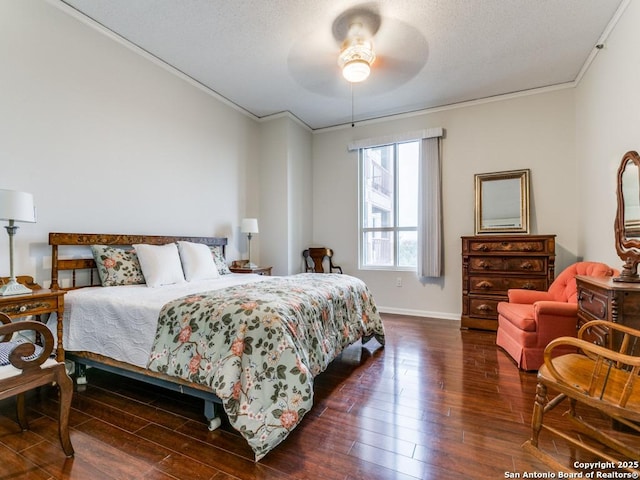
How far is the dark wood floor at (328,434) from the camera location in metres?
1.42

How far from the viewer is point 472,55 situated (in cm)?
317

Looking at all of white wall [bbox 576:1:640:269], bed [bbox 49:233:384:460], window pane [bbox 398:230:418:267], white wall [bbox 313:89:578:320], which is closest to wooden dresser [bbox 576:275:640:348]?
white wall [bbox 576:1:640:269]

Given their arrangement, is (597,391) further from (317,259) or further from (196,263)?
(317,259)

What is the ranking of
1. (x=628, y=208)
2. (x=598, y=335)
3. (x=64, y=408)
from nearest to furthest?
(x=64, y=408)
(x=598, y=335)
(x=628, y=208)

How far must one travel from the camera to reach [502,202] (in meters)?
3.99

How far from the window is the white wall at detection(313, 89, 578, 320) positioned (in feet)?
0.56

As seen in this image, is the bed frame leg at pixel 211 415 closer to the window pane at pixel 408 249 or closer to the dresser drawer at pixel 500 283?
the dresser drawer at pixel 500 283

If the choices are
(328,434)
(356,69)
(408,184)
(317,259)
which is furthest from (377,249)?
(328,434)

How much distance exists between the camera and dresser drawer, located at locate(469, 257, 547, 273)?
3.44 metres

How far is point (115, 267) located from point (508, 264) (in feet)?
13.4

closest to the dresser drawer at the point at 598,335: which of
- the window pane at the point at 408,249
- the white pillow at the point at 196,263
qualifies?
the window pane at the point at 408,249

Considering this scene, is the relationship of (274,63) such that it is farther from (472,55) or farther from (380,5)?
(472,55)

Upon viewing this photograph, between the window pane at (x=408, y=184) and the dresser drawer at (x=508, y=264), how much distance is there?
1.10 meters

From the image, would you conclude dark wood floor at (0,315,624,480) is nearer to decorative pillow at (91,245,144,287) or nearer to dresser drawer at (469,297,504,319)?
decorative pillow at (91,245,144,287)
